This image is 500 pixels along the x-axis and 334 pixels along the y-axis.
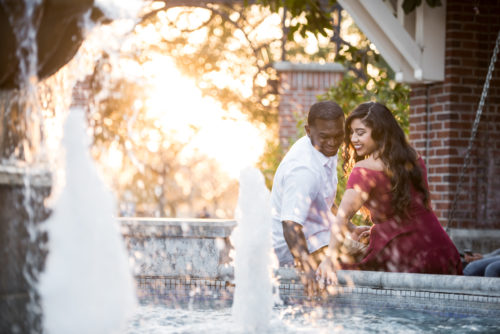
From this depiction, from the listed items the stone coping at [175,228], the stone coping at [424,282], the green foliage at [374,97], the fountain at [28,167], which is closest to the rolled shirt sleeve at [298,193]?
the stone coping at [424,282]

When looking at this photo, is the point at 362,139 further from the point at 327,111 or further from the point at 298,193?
the point at 298,193

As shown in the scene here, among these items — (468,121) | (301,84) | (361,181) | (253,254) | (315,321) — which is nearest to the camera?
(253,254)

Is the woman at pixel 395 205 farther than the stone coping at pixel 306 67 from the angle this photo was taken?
No

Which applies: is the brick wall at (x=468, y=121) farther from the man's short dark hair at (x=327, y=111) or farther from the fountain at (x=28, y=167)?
the fountain at (x=28, y=167)

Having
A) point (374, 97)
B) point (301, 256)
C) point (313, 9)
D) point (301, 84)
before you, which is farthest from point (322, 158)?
point (301, 84)

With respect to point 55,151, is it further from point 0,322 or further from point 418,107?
point 418,107

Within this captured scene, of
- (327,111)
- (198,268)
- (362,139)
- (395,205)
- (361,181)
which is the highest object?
(327,111)

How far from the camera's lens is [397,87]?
8070 mm

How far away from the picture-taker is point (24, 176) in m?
2.54

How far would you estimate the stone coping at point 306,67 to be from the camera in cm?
1065

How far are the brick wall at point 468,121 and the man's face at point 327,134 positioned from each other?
2371 mm

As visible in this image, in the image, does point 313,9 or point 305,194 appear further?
point 313,9

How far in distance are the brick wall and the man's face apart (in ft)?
7.78

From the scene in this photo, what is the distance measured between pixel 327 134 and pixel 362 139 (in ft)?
0.71
